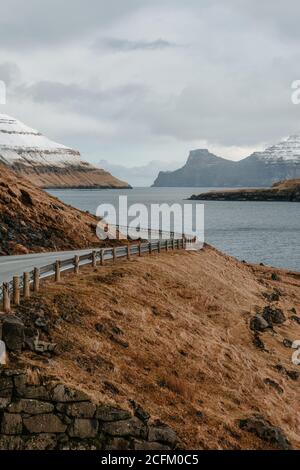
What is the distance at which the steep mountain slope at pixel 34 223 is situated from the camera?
36.6 metres

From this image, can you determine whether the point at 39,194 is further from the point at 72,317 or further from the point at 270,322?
the point at 72,317

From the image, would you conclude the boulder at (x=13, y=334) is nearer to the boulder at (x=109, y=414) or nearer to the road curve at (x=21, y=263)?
the boulder at (x=109, y=414)

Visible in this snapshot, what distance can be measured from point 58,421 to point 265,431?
6.47 meters

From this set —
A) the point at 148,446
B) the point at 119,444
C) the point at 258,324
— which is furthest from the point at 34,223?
the point at 148,446

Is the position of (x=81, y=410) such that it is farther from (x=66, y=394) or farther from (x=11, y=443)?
(x=11, y=443)

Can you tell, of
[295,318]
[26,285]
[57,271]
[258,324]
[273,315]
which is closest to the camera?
[26,285]

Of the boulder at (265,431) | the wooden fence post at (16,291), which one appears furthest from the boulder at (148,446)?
the wooden fence post at (16,291)

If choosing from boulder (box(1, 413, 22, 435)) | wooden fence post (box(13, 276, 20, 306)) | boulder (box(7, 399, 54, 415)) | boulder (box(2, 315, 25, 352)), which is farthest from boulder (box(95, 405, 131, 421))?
wooden fence post (box(13, 276, 20, 306))

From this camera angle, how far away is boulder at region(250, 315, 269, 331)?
28391 mm

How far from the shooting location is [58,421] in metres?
14.7

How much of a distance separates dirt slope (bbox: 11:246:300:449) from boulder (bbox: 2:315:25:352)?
14.6 inches

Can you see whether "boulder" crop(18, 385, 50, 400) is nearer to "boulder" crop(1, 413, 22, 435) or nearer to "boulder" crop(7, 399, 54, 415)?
"boulder" crop(7, 399, 54, 415)
